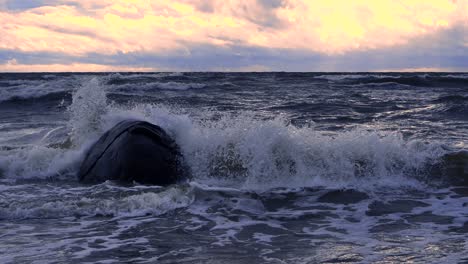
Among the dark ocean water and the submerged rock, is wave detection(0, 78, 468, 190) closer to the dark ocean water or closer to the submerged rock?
the dark ocean water

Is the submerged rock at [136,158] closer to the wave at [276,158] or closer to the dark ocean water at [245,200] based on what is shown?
the dark ocean water at [245,200]

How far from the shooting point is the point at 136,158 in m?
6.86

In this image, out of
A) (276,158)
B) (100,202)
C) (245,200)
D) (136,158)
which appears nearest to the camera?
(100,202)

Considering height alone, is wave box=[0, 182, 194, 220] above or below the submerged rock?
below

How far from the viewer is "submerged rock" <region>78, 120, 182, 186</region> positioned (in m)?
6.81

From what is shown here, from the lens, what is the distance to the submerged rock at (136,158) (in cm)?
681

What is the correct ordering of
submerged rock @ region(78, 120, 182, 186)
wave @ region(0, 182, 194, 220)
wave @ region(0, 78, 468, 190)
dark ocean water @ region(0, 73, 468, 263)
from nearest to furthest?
dark ocean water @ region(0, 73, 468, 263) → wave @ region(0, 182, 194, 220) → submerged rock @ region(78, 120, 182, 186) → wave @ region(0, 78, 468, 190)

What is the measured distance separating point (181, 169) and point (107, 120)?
2.78 m

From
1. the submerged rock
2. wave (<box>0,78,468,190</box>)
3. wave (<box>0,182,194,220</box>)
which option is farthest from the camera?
wave (<box>0,78,468,190</box>)

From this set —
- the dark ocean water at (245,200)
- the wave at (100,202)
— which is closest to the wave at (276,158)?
the dark ocean water at (245,200)

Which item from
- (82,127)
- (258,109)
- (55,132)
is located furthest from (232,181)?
(258,109)

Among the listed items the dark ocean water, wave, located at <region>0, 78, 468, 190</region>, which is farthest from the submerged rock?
wave, located at <region>0, 78, 468, 190</region>

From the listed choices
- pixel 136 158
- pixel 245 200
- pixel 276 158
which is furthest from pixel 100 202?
pixel 276 158

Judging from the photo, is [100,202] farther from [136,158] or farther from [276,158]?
[276,158]
